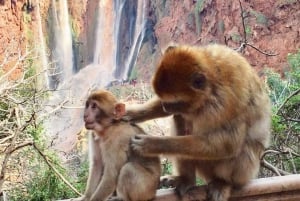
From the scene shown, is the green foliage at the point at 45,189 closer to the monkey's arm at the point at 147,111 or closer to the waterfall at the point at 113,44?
the monkey's arm at the point at 147,111

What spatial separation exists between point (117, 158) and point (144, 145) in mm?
94

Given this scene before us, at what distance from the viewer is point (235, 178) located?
5.86 feet

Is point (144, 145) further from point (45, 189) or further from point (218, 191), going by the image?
point (45, 189)

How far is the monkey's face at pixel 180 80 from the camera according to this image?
1.60 meters

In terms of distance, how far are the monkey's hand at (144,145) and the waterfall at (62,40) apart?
9.68 m

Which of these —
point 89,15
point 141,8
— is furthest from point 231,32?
point 89,15

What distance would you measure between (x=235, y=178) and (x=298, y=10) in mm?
8432

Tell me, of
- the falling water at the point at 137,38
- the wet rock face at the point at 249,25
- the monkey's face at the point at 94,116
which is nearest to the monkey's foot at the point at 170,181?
the monkey's face at the point at 94,116

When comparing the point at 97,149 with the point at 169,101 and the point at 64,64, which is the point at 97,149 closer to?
the point at 169,101

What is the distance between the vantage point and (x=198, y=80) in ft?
5.29

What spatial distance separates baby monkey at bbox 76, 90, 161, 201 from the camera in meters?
1.67

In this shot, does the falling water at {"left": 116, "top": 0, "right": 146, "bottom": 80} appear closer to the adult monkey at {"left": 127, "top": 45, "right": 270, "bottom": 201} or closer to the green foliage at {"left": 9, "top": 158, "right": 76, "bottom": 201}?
the green foliage at {"left": 9, "top": 158, "right": 76, "bottom": 201}

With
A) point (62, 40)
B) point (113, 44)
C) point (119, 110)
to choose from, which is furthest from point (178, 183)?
point (113, 44)

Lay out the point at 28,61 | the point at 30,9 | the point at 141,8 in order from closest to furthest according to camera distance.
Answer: the point at 28,61 < the point at 30,9 < the point at 141,8
